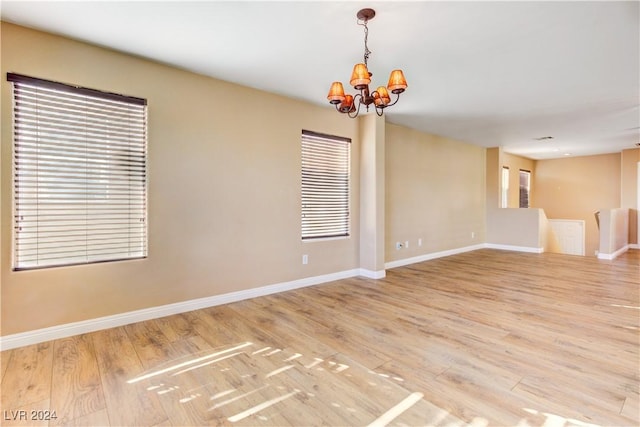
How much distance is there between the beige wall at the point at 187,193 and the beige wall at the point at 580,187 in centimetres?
876

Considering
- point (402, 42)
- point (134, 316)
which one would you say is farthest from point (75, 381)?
point (402, 42)

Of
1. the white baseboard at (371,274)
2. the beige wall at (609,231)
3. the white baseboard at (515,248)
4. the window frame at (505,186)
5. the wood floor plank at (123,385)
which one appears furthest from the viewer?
the window frame at (505,186)

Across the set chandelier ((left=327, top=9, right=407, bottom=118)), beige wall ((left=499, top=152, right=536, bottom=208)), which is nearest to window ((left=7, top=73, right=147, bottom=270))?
chandelier ((left=327, top=9, right=407, bottom=118))

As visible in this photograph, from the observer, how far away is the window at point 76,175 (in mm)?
2564

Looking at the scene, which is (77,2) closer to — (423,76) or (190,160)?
(190,160)

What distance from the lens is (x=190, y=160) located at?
337cm

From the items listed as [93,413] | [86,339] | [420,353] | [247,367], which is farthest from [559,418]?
[86,339]

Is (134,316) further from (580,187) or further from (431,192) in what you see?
(580,187)

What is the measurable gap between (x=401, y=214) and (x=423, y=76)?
295 cm

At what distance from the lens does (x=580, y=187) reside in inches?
361

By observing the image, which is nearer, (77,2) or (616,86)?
(77,2)

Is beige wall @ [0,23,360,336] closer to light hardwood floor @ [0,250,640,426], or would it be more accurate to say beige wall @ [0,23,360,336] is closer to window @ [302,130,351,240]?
window @ [302,130,351,240]

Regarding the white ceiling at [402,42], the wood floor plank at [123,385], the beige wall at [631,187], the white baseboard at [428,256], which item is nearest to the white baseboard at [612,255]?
the beige wall at [631,187]

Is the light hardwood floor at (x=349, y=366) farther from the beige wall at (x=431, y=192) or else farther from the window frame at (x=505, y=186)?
the window frame at (x=505, y=186)
